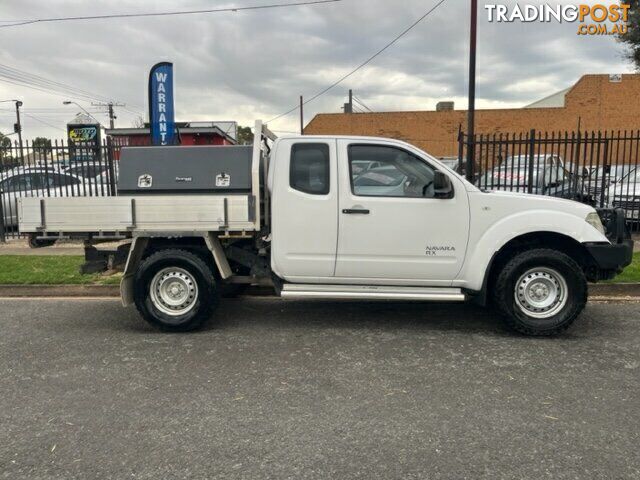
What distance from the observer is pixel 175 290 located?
18.3 ft

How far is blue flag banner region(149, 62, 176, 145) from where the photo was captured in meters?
9.70

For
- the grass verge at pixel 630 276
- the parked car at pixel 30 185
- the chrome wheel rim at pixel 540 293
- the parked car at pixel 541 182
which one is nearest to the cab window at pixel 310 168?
the chrome wheel rim at pixel 540 293

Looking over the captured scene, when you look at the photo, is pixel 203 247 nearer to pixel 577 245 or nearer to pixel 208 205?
pixel 208 205

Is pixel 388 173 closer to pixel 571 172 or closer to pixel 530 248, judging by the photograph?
pixel 530 248

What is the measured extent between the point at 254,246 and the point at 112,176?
22.6 feet

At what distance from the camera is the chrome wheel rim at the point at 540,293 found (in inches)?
206

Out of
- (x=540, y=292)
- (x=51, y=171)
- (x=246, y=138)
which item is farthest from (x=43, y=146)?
(x=246, y=138)

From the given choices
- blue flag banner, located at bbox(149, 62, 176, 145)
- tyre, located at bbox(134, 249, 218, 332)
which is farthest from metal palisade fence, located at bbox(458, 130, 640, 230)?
tyre, located at bbox(134, 249, 218, 332)

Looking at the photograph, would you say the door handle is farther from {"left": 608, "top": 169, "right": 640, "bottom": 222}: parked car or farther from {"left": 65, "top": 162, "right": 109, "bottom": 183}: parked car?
{"left": 65, "top": 162, "right": 109, "bottom": 183}: parked car

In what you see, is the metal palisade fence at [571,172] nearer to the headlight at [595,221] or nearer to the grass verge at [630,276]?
the grass verge at [630,276]

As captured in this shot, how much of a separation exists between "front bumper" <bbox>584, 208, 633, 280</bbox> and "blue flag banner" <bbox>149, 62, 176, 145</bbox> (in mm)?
7446

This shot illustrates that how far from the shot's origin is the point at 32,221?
534cm

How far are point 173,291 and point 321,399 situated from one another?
2.37m

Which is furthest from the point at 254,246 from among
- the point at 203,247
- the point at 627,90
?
the point at 627,90
